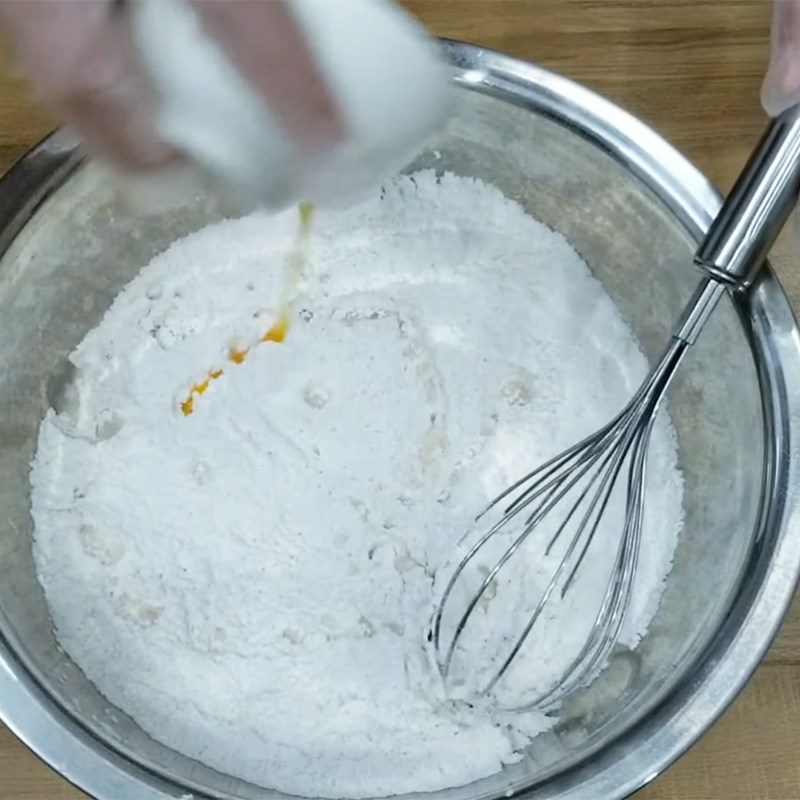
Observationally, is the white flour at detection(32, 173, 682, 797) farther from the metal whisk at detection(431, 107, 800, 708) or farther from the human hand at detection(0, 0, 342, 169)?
the human hand at detection(0, 0, 342, 169)

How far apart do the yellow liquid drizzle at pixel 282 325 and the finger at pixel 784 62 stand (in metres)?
0.33

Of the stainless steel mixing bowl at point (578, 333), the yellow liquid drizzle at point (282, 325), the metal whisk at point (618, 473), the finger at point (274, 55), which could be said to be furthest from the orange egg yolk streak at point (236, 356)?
the finger at point (274, 55)

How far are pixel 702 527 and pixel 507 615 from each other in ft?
0.51

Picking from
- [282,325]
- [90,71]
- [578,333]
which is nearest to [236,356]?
[282,325]

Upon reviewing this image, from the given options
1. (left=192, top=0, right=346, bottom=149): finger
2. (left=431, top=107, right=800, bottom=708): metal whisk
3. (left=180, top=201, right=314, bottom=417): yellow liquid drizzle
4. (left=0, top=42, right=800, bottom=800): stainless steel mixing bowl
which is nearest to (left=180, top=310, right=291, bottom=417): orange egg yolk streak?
(left=180, top=201, right=314, bottom=417): yellow liquid drizzle

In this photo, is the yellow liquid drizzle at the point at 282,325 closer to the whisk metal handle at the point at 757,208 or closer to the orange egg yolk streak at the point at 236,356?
the orange egg yolk streak at the point at 236,356

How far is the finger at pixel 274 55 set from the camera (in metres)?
0.37

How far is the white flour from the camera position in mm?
669

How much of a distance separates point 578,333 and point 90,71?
0.46m

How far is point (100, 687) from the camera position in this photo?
2.17 feet

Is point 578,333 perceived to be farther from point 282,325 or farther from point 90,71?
point 90,71

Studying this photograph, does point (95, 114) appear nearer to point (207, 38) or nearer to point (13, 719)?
point (207, 38)

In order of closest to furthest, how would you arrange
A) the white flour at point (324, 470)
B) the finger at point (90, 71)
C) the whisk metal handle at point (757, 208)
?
the finger at point (90, 71) → the whisk metal handle at point (757, 208) → the white flour at point (324, 470)

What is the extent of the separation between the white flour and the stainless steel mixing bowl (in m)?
0.02
